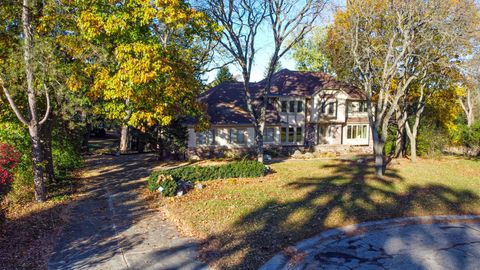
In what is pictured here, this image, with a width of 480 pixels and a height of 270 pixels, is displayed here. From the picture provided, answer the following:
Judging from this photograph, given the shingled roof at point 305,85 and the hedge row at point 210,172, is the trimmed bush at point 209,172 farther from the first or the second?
the shingled roof at point 305,85

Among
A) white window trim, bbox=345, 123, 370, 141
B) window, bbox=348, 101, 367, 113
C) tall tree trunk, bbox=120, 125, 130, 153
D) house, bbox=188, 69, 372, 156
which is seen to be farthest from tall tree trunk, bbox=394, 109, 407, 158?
tall tree trunk, bbox=120, 125, 130, 153

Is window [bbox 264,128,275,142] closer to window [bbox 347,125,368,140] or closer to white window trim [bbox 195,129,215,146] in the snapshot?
white window trim [bbox 195,129,215,146]

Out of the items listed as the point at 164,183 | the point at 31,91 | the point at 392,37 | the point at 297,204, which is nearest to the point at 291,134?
the point at 392,37

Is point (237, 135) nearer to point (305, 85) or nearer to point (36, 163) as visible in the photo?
point (305, 85)

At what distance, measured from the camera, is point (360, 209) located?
13.4 m

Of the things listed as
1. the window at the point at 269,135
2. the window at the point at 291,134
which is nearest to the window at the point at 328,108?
the window at the point at 291,134

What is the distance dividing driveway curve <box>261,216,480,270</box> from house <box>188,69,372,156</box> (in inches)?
738

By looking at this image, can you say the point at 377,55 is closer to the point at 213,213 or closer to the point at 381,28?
the point at 381,28

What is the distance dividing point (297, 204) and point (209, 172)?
604cm

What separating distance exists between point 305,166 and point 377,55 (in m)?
8.51

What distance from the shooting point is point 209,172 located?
18516mm

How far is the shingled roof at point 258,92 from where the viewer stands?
99.3 feet

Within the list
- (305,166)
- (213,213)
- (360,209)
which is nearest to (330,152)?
(305,166)

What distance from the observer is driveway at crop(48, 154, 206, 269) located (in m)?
9.14
